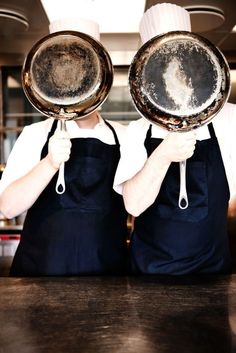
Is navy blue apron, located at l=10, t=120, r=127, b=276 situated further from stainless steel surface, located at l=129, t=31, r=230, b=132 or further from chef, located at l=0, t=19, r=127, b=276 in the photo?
stainless steel surface, located at l=129, t=31, r=230, b=132

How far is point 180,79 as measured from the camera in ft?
3.69

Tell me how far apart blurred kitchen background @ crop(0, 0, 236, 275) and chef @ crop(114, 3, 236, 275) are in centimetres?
44

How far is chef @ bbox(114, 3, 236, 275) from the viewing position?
1228 millimetres

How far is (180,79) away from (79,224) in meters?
0.54

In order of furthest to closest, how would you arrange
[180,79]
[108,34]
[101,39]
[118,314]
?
[101,39], [108,34], [180,79], [118,314]

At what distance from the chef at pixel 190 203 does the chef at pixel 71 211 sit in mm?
118

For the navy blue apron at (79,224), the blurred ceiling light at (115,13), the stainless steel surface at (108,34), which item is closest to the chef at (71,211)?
the navy blue apron at (79,224)

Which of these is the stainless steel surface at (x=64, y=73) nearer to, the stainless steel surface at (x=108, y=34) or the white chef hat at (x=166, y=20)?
the white chef hat at (x=166, y=20)

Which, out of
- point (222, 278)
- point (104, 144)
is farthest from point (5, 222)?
point (222, 278)

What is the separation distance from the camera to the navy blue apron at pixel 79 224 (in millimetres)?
1343

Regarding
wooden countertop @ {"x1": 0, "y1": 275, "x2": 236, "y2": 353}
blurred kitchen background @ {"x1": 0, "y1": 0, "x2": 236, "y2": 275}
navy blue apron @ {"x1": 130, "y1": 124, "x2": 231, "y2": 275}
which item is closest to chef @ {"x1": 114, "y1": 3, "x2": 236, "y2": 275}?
navy blue apron @ {"x1": 130, "y1": 124, "x2": 231, "y2": 275}

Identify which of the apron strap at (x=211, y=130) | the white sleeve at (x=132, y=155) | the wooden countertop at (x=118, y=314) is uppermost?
the apron strap at (x=211, y=130)

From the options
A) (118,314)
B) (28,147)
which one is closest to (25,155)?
(28,147)

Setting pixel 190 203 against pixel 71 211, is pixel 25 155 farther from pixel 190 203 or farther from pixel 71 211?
pixel 190 203
